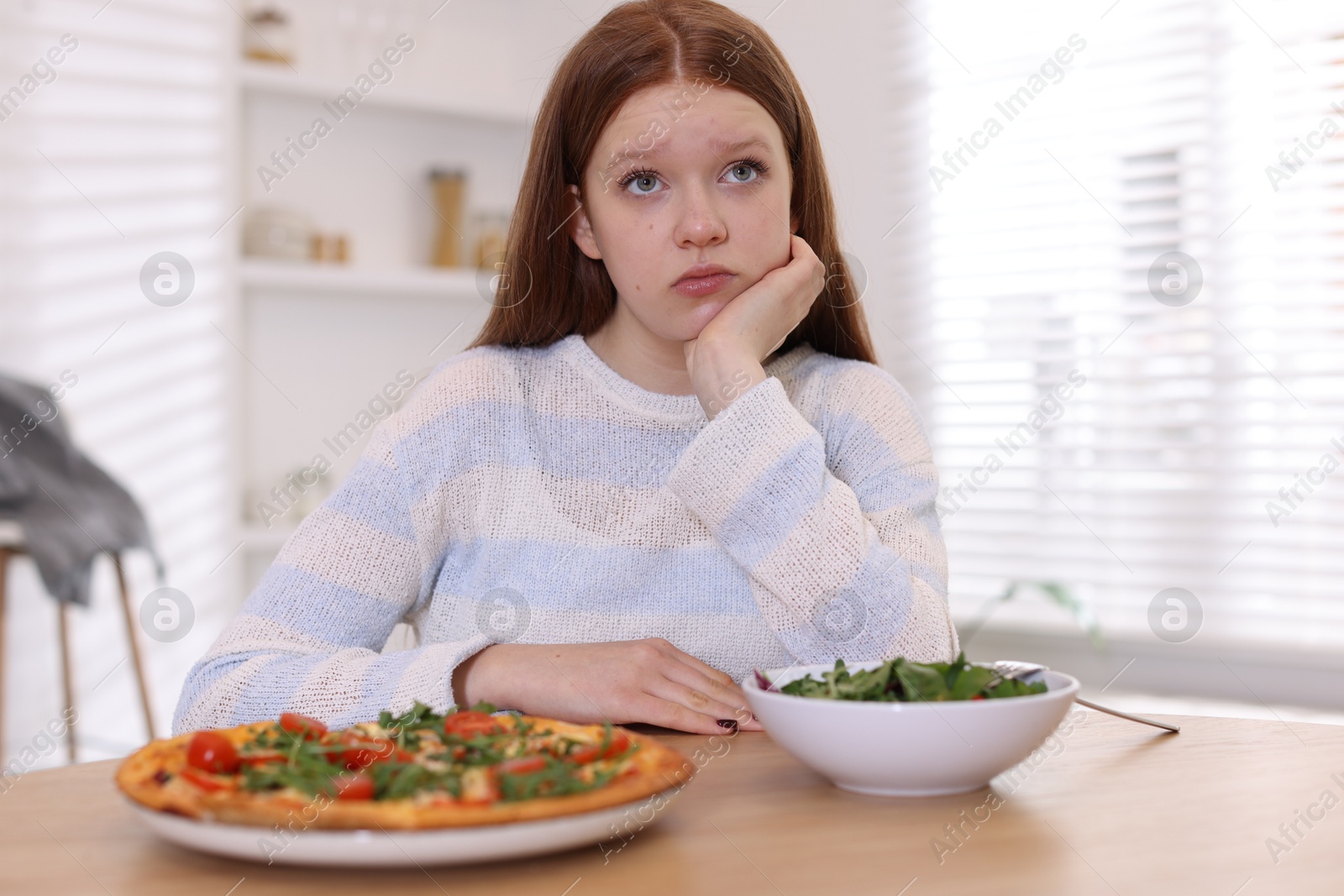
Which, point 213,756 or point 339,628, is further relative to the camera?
point 339,628

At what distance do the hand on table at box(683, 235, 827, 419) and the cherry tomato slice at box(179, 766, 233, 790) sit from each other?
660 millimetres

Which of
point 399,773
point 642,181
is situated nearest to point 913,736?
point 399,773

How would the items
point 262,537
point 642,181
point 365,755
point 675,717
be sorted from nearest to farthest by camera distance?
point 365,755, point 675,717, point 642,181, point 262,537

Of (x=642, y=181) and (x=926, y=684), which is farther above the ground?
(x=642, y=181)

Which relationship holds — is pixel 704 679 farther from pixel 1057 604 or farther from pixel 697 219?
pixel 1057 604

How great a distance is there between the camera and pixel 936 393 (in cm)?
295

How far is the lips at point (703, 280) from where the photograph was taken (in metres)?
1.31

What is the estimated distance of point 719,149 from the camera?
4.17 feet

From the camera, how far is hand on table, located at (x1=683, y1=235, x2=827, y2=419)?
1205 millimetres

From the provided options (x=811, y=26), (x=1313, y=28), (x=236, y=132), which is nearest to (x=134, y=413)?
(x=236, y=132)

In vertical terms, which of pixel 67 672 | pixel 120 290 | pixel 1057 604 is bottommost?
pixel 67 672

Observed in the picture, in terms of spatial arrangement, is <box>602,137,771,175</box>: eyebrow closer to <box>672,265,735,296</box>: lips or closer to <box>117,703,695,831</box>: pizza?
<box>672,265,735,296</box>: lips

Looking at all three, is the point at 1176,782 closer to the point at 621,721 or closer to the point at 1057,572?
the point at 621,721

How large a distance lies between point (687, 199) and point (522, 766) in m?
0.76
